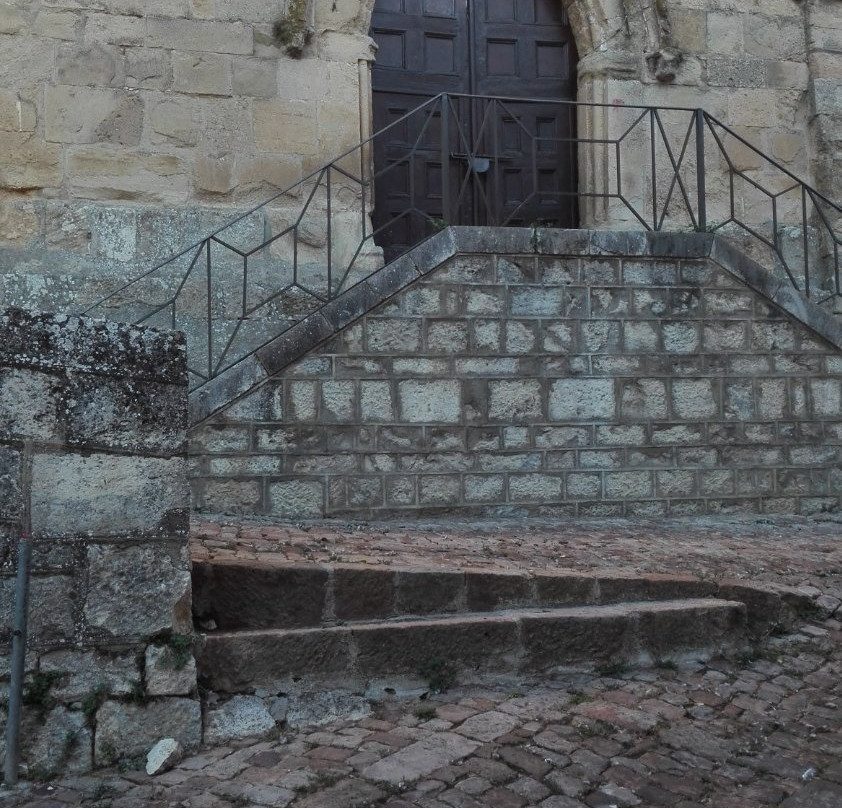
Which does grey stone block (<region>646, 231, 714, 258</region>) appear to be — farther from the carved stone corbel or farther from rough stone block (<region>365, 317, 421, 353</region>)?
the carved stone corbel

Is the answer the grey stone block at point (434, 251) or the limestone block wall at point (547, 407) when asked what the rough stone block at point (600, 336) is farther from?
the grey stone block at point (434, 251)

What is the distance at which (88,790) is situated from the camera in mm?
2906

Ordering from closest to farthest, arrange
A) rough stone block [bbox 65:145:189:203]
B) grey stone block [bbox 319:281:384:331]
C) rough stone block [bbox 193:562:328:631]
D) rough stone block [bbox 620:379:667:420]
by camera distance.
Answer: rough stone block [bbox 193:562:328:631] < grey stone block [bbox 319:281:384:331] < rough stone block [bbox 620:379:667:420] < rough stone block [bbox 65:145:189:203]

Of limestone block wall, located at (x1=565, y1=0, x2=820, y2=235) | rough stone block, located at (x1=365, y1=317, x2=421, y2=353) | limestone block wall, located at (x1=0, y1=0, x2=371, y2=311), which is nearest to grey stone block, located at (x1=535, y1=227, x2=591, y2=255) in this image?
rough stone block, located at (x1=365, y1=317, x2=421, y2=353)

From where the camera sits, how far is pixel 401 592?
398cm

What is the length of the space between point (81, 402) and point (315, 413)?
3143mm

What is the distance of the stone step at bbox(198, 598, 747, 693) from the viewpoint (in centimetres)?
344

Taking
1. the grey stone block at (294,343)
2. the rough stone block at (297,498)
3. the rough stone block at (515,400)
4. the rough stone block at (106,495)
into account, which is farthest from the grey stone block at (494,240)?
the rough stone block at (106,495)

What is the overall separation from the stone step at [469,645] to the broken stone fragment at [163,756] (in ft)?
0.86

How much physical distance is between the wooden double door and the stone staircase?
5004mm

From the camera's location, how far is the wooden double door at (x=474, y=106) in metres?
8.81

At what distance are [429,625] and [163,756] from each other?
1.04 metres

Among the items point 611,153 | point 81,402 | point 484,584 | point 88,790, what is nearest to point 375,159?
point 611,153

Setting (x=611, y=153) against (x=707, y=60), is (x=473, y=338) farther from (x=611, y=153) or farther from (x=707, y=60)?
(x=707, y=60)
